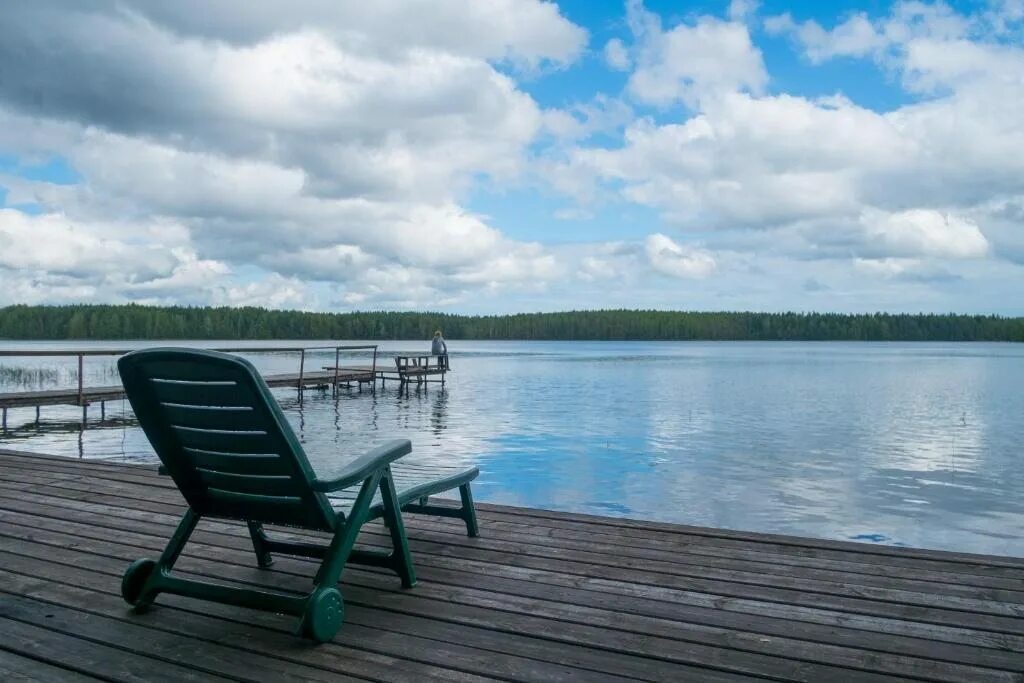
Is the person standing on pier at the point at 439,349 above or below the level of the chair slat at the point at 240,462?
below

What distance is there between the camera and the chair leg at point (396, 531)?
3203 millimetres

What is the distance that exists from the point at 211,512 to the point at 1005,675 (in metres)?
2.87

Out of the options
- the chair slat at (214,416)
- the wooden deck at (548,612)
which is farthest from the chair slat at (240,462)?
the wooden deck at (548,612)

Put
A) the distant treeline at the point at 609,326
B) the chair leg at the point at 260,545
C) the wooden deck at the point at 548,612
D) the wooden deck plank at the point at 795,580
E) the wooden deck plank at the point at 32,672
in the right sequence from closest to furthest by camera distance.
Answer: the wooden deck plank at the point at 32,672 < the wooden deck at the point at 548,612 < the wooden deck plank at the point at 795,580 < the chair leg at the point at 260,545 < the distant treeline at the point at 609,326

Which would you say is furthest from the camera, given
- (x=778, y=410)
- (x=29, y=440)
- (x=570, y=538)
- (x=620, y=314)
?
(x=620, y=314)

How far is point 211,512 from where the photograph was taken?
3.11 meters

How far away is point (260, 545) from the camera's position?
355 cm

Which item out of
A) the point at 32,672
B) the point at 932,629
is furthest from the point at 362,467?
the point at 932,629

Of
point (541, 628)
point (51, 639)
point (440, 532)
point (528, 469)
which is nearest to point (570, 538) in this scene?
point (440, 532)

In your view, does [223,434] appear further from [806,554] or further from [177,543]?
[806,554]

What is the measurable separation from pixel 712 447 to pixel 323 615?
14606mm

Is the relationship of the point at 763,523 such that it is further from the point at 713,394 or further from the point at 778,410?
the point at 713,394

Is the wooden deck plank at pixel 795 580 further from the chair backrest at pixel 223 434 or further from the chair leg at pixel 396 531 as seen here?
the chair backrest at pixel 223 434

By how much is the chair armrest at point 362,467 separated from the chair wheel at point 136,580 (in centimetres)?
84
